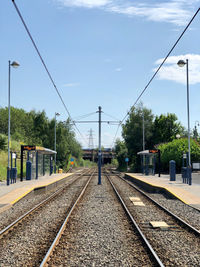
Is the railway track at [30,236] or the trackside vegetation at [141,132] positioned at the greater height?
the trackside vegetation at [141,132]

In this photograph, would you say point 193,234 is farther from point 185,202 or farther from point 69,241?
point 185,202

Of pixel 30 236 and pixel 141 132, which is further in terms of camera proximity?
pixel 141 132

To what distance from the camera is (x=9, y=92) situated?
2470 centimetres

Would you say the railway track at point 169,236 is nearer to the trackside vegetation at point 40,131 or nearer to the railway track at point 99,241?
the railway track at point 99,241

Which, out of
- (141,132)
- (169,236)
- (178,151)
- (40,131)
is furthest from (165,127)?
(169,236)

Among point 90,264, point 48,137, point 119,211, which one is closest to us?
point 90,264

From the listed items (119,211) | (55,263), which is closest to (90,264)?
(55,263)

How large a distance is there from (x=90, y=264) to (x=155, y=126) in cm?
6806

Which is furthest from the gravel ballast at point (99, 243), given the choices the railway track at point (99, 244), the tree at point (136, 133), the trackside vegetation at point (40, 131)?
the tree at point (136, 133)

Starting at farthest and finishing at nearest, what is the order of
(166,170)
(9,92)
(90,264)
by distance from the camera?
(166,170)
(9,92)
(90,264)

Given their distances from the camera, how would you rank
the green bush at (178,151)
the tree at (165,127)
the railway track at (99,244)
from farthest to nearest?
the tree at (165,127), the green bush at (178,151), the railway track at (99,244)

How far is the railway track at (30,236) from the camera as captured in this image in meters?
7.09

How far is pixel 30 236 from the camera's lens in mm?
9211

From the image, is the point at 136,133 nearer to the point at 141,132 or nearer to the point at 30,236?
the point at 141,132
